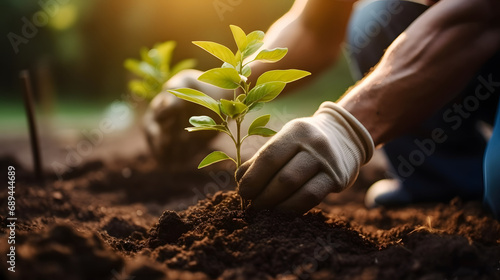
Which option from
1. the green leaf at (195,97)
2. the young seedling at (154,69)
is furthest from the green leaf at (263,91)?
the young seedling at (154,69)

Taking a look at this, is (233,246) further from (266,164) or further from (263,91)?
(263,91)

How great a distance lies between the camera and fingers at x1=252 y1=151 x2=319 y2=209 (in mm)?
1291

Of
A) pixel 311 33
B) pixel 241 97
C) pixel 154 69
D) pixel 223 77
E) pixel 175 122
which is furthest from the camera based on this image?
pixel 154 69

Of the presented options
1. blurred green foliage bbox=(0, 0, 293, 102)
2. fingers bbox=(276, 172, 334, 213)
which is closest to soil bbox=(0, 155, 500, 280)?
fingers bbox=(276, 172, 334, 213)

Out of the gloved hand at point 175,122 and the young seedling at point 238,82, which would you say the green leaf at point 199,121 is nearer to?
the young seedling at point 238,82

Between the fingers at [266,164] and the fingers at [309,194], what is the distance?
10 cm

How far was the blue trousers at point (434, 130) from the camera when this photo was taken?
2.27 meters

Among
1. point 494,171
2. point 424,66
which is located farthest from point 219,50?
point 494,171

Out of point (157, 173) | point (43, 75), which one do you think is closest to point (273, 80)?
point (157, 173)

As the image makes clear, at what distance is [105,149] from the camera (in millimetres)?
4141

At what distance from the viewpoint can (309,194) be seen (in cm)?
130

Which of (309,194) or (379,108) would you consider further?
(379,108)

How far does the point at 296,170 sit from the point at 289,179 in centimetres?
4

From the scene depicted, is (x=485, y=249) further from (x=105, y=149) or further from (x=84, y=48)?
(x=84, y=48)
